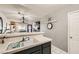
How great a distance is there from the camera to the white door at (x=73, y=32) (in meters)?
2.16

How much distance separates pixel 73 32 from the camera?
Answer: 225 centimetres

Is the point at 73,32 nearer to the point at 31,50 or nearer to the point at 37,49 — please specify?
the point at 37,49

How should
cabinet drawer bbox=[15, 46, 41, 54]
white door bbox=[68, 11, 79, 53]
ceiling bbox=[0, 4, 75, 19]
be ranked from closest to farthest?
cabinet drawer bbox=[15, 46, 41, 54]
ceiling bbox=[0, 4, 75, 19]
white door bbox=[68, 11, 79, 53]

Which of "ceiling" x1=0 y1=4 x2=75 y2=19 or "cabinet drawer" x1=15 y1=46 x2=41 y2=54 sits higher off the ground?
"ceiling" x1=0 y1=4 x2=75 y2=19

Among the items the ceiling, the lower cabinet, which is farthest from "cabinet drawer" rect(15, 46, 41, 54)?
the ceiling

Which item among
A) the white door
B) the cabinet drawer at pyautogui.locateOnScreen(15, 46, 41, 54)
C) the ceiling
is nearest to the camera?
the cabinet drawer at pyautogui.locateOnScreen(15, 46, 41, 54)

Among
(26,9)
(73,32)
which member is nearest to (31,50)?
(26,9)

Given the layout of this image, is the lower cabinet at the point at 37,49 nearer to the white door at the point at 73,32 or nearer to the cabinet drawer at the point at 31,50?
the cabinet drawer at the point at 31,50

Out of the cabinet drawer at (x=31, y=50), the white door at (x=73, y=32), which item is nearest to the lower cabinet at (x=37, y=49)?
the cabinet drawer at (x=31, y=50)

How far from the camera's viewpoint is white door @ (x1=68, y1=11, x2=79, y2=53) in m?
2.16

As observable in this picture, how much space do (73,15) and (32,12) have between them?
1426mm

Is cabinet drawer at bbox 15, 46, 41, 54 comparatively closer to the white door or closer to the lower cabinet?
the lower cabinet
